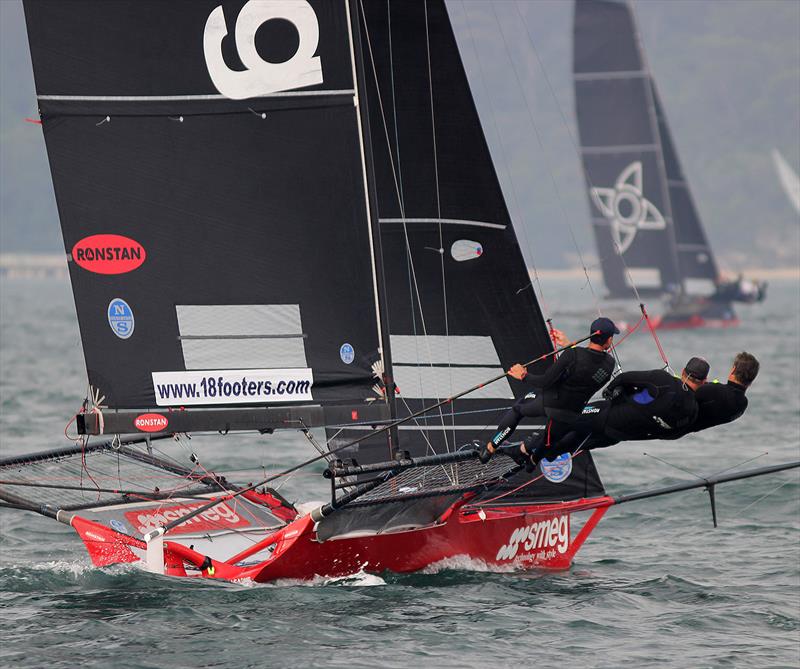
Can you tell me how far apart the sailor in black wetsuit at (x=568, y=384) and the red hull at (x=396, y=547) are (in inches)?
38.9

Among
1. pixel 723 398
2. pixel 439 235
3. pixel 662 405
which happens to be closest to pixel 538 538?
pixel 662 405

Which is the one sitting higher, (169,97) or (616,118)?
(616,118)

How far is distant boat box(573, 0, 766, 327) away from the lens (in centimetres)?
3634

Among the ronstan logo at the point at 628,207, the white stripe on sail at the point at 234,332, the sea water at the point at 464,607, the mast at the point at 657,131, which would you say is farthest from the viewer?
the ronstan logo at the point at 628,207

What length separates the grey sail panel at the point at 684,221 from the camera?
37188 mm

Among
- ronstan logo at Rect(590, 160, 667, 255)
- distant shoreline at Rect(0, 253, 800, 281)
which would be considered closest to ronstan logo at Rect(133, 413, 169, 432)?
ronstan logo at Rect(590, 160, 667, 255)

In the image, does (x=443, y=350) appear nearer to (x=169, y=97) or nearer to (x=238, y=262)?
(x=238, y=262)

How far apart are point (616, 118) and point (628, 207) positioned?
8.08 feet

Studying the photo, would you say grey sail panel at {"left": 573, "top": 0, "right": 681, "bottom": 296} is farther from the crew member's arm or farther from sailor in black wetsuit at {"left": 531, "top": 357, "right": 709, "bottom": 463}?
the crew member's arm

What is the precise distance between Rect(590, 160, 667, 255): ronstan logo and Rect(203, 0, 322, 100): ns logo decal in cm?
2818

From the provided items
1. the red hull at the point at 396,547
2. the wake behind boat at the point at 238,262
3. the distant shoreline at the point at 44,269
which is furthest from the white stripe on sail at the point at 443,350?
the distant shoreline at the point at 44,269

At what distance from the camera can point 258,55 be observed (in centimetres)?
876

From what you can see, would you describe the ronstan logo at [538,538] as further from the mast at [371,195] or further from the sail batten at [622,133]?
the sail batten at [622,133]

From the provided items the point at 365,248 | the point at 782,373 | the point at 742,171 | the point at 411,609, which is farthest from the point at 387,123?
the point at 742,171
